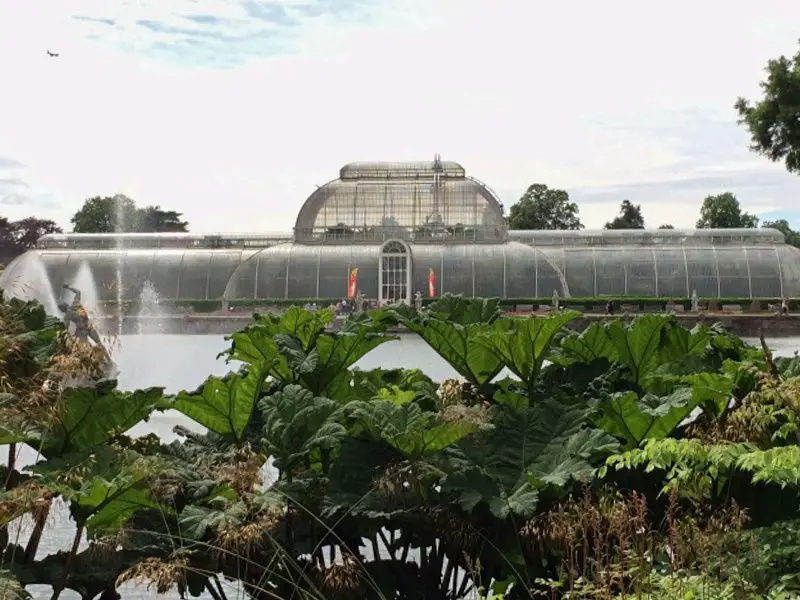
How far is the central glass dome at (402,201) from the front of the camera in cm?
6231

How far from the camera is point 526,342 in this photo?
6.09 metres

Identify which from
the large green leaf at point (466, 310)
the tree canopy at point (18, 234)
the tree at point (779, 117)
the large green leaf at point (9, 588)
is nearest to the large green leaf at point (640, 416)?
the large green leaf at point (466, 310)

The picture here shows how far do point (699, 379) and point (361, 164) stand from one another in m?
58.7

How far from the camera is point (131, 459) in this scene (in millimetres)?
5312

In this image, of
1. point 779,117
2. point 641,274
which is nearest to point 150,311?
point 641,274

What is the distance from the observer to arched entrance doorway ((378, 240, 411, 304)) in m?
58.2

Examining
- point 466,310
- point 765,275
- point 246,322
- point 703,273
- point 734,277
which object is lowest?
point 246,322

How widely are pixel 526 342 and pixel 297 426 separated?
150cm

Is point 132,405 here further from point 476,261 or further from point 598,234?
point 598,234

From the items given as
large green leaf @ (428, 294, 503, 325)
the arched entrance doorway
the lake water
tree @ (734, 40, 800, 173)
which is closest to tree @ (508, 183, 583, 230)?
the arched entrance doorway

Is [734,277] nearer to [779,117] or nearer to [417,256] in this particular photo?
[417,256]

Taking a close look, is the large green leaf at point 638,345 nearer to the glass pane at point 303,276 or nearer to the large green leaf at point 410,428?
the large green leaf at point 410,428

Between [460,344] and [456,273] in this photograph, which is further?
[456,273]

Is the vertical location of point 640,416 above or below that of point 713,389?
below
